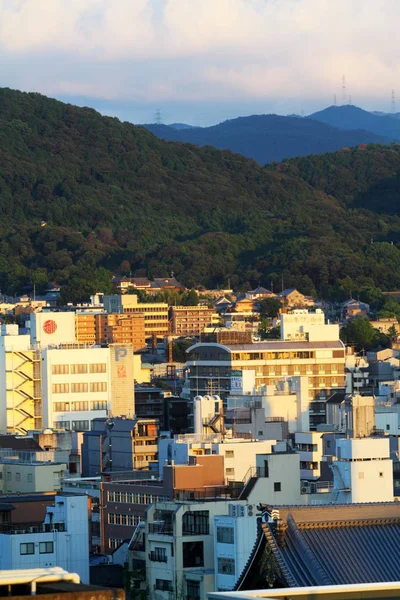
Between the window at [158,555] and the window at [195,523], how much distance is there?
19.3 inches

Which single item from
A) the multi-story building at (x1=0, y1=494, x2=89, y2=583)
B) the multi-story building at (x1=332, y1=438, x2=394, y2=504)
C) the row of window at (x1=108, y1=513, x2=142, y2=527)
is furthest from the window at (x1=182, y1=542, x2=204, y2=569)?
the row of window at (x1=108, y1=513, x2=142, y2=527)

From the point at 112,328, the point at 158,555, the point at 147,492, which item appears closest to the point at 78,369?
the point at 147,492

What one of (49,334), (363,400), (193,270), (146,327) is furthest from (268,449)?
(193,270)

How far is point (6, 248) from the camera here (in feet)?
518

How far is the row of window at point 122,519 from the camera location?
96.9 feet

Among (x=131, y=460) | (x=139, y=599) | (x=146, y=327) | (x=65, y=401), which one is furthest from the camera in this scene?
(x=146, y=327)

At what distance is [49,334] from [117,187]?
135m

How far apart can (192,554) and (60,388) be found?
2475 cm

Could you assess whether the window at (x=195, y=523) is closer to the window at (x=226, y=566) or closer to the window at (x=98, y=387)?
the window at (x=226, y=566)

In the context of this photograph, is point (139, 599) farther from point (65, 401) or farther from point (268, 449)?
point (65, 401)

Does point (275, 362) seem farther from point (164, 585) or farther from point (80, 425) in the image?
point (164, 585)

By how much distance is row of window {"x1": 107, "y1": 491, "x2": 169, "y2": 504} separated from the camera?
2842 centimetres

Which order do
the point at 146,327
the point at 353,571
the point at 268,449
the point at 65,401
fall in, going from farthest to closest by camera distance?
the point at 146,327 < the point at 65,401 < the point at 268,449 < the point at 353,571

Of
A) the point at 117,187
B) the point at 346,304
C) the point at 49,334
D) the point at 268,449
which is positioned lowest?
the point at 268,449
